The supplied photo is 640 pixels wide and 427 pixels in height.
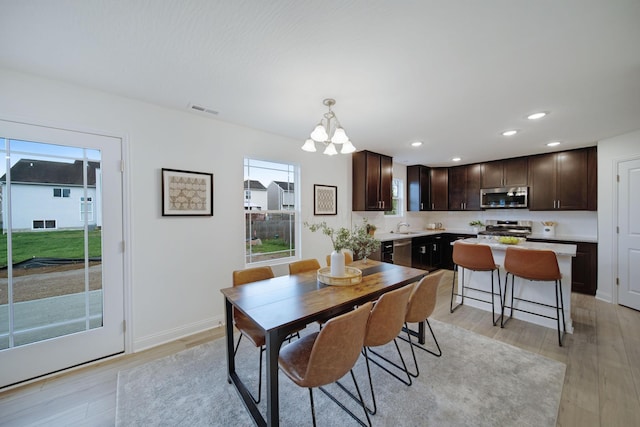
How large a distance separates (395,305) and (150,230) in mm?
2402

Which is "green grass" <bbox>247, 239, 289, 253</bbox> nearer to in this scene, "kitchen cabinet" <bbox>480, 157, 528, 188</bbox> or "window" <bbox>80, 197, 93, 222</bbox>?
"window" <bbox>80, 197, 93, 222</bbox>

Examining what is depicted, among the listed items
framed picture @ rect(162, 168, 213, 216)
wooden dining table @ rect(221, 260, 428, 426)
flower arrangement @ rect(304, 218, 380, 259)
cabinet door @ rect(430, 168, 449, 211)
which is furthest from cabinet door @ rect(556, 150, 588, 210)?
framed picture @ rect(162, 168, 213, 216)

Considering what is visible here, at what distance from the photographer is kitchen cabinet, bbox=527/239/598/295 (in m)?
3.80

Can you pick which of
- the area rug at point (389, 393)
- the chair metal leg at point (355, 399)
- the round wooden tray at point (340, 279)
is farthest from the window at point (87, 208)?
the chair metal leg at point (355, 399)

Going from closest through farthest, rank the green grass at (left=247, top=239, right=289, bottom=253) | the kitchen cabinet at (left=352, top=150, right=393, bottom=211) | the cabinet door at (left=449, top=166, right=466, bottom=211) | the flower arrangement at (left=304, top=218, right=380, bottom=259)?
the flower arrangement at (left=304, top=218, right=380, bottom=259)
the green grass at (left=247, top=239, right=289, bottom=253)
the kitchen cabinet at (left=352, top=150, right=393, bottom=211)
the cabinet door at (left=449, top=166, right=466, bottom=211)

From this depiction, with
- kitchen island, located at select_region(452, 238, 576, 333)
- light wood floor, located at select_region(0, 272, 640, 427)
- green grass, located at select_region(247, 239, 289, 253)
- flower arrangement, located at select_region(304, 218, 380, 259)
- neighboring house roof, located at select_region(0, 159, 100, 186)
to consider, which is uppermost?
neighboring house roof, located at select_region(0, 159, 100, 186)

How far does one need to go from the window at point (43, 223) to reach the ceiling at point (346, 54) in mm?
1167

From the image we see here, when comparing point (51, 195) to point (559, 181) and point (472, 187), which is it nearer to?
point (472, 187)

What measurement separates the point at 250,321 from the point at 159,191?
5.31ft

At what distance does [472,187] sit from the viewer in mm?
5363

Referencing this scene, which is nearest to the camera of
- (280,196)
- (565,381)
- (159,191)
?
(565,381)

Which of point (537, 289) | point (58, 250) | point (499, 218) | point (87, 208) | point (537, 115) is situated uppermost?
point (537, 115)

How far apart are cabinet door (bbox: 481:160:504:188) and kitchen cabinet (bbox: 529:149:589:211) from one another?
472 mm

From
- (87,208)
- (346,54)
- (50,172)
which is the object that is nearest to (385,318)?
(346,54)
